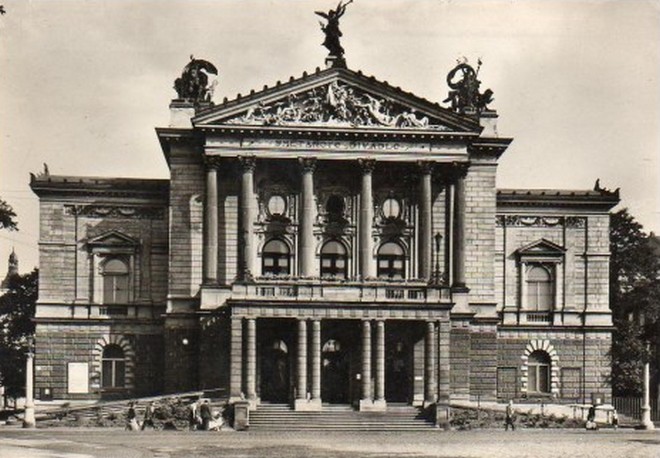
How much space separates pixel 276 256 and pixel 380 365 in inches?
353

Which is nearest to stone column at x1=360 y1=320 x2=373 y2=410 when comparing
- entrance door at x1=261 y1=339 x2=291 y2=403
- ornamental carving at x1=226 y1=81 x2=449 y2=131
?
entrance door at x1=261 y1=339 x2=291 y2=403

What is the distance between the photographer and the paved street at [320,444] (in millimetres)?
33406

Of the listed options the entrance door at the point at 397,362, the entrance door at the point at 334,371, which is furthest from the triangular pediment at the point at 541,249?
the entrance door at the point at 334,371

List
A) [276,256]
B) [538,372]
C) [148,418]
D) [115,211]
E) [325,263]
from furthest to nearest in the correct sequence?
[538,372], [115,211], [325,263], [276,256], [148,418]

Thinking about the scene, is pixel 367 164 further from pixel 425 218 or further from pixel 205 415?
pixel 205 415

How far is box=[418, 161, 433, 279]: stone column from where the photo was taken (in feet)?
182

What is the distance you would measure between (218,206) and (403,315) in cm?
1158

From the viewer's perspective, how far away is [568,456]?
1316 inches

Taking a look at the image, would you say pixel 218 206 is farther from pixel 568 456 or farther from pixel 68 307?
pixel 568 456

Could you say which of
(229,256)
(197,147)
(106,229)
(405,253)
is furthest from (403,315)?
(106,229)

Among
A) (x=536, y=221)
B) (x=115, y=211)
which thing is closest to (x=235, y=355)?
(x=115, y=211)

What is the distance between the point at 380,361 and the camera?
51.0m

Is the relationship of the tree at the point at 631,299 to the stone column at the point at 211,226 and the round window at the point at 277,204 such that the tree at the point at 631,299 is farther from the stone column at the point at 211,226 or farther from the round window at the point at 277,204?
the stone column at the point at 211,226

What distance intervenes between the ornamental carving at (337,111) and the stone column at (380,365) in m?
10.8
